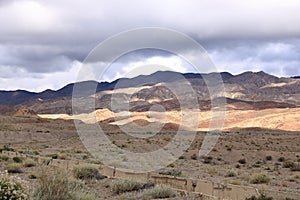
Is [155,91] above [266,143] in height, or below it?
above

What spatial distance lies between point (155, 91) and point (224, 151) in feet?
493

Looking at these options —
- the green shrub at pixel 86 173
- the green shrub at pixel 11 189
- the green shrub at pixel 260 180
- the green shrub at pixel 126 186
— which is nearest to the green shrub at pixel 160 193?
the green shrub at pixel 126 186

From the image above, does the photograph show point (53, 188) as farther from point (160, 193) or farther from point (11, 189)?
point (160, 193)

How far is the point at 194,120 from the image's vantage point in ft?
412

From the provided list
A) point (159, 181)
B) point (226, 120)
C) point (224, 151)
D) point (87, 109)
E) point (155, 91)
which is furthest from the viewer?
point (155, 91)

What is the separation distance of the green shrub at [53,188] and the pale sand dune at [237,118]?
272 ft

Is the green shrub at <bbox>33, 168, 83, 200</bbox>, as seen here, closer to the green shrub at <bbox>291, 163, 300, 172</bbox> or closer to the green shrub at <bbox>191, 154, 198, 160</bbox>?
the green shrub at <bbox>291, 163, 300, 172</bbox>

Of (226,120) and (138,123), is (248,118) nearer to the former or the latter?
(226,120)

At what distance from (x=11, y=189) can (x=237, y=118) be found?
12567 centimetres

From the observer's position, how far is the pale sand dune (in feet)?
368

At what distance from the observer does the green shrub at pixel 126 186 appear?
16938 mm

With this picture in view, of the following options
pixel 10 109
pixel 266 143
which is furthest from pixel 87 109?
pixel 266 143

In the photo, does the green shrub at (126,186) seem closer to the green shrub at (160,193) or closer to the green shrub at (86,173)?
the green shrub at (160,193)

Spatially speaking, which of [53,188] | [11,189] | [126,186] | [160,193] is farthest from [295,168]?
[11,189]
